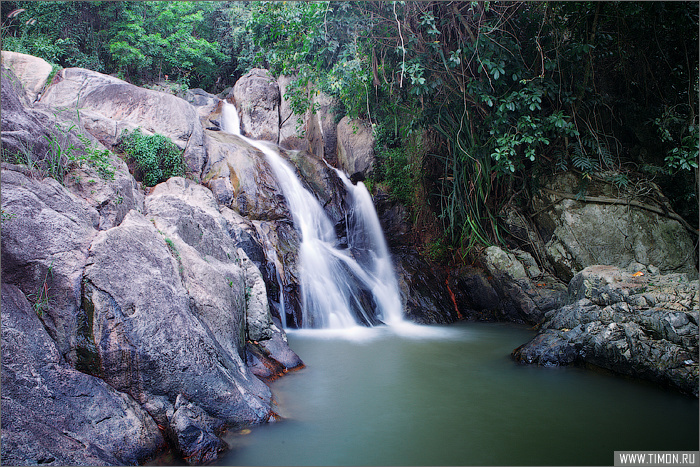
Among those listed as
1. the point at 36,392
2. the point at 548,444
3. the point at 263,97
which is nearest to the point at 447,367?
the point at 548,444

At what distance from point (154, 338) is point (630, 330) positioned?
4.59m

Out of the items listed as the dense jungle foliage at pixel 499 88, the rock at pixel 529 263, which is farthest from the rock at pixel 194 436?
the rock at pixel 529 263

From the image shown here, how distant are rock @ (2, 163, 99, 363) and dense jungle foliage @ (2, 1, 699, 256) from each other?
4.50 m

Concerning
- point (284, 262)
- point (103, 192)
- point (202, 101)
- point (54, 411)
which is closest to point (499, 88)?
point (284, 262)

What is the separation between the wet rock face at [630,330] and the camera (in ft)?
13.6

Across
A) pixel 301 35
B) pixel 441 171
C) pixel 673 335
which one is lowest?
pixel 673 335

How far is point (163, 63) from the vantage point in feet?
51.4

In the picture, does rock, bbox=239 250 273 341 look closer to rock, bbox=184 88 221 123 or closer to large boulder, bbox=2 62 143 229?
large boulder, bbox=2 62 143 229

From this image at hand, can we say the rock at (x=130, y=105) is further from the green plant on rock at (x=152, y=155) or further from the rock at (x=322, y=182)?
the rock at (x=322, y=182)

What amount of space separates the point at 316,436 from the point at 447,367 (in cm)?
231

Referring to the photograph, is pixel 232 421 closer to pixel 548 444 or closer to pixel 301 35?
pixel 548 444

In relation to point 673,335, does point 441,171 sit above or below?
above

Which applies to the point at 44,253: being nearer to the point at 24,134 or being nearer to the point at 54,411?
the point at 54,411

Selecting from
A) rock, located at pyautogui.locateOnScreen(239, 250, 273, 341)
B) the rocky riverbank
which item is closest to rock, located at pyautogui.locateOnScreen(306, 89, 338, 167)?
the rocky riverbank
